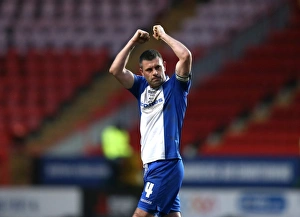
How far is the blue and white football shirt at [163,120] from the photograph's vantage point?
631cm

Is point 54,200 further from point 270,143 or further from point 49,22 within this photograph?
point 49,22

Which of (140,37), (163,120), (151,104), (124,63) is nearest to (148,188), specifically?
(163,120)

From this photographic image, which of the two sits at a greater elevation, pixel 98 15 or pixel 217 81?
pixel 98 15

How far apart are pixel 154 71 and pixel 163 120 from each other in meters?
0.41

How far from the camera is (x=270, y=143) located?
14.8 metres

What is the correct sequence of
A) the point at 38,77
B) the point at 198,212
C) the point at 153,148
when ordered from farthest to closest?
1. the point at 38,77
2. the point at 198,212
3. the point at 153,148

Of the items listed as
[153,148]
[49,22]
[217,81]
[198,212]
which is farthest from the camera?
[49,22]

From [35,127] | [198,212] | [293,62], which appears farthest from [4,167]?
[293,62]

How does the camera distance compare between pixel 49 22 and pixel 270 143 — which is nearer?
pixel 270 143

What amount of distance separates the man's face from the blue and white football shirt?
9 centimetres

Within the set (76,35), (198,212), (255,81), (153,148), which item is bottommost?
(198,212)

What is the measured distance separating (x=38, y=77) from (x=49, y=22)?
1924 millimetres

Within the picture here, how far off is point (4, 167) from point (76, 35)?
4970mm

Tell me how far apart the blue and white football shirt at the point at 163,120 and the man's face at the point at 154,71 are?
0.31 ft
